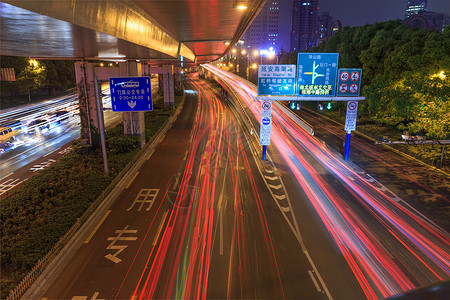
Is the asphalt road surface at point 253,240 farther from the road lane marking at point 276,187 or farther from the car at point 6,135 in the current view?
the car at point 6,135

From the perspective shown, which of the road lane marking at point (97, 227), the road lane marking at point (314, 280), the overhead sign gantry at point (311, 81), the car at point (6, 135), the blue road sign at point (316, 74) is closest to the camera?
the road lane marking at point (314, 280)

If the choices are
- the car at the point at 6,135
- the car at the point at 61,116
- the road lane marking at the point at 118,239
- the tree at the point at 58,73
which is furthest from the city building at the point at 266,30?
the road lane marking at the point at 118,239

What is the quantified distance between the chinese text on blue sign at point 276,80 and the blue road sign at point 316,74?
497mm

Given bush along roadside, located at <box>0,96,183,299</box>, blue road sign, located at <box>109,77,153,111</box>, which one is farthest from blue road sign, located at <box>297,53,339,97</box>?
bush along roadside, located at <box>0,96,183,299</box>

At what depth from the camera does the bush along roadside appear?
8.45m

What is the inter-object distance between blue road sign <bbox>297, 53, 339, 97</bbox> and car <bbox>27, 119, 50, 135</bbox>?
24511 millimetres

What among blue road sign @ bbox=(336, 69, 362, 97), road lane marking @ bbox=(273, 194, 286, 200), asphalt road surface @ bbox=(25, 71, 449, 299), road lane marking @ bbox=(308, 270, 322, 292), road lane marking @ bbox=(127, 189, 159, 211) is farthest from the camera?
blue road sign @ bbox=(336, 69, 362, 97)

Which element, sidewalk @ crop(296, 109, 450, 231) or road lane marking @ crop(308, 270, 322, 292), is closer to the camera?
road lane marking @ crop(308, 270, 322, 292)

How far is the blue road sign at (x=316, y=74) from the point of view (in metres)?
16.9

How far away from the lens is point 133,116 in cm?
2105

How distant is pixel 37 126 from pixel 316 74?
86.8 feet

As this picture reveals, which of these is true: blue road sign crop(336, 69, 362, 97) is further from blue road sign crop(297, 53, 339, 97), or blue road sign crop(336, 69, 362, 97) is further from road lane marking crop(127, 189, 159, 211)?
Answer: road lane marking crop(127, 189, 159, 211)

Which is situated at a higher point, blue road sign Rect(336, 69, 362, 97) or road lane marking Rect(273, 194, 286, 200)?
blue road sign Rect(336, 69, 362, 97)

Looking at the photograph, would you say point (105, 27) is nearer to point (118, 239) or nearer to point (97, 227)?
point (118, 239)
